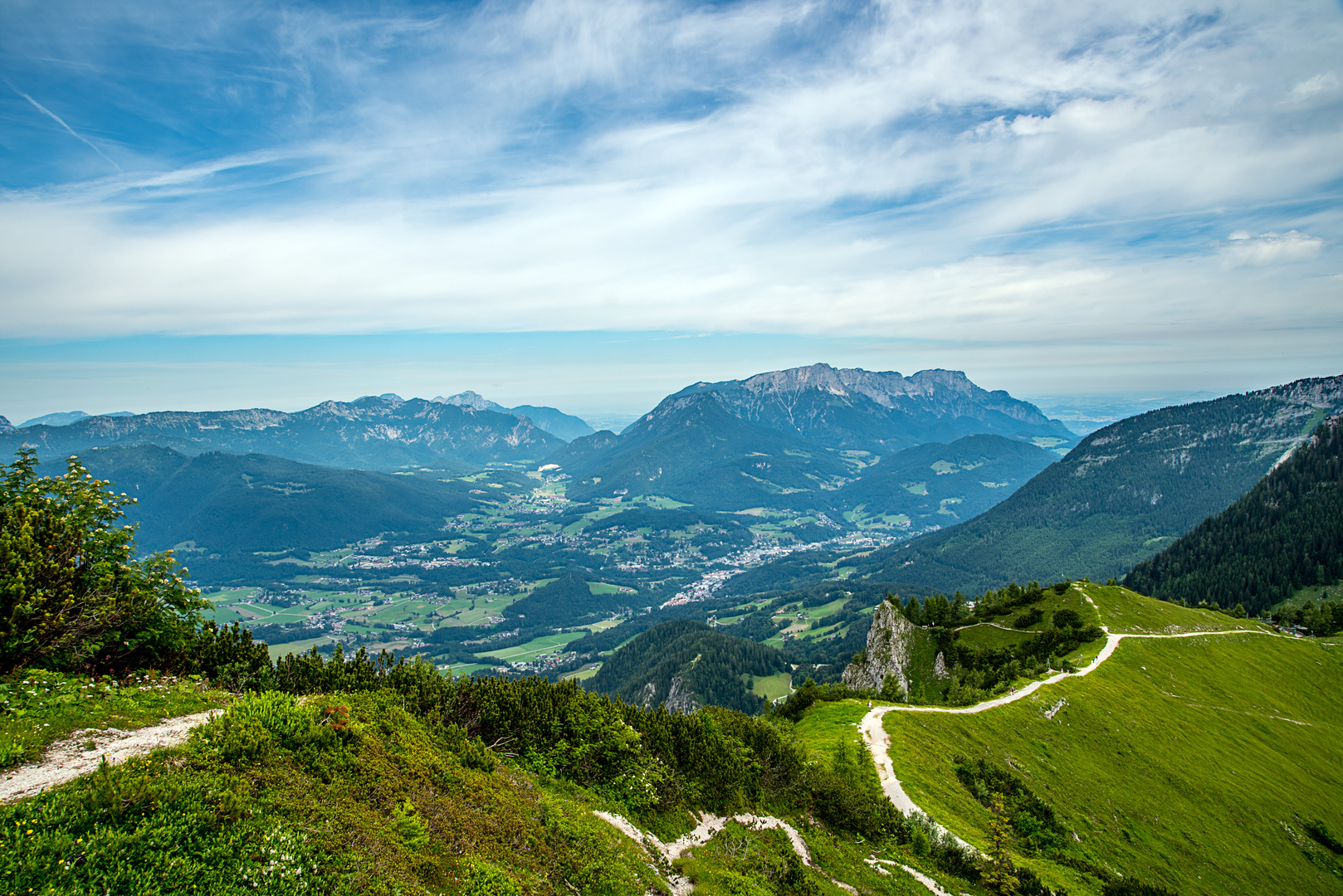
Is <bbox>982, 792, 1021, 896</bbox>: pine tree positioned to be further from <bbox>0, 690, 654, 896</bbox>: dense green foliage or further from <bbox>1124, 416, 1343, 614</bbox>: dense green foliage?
<bbox>1124, 416, 1343, 614</bbox>: dense green foliage

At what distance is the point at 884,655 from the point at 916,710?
123ft

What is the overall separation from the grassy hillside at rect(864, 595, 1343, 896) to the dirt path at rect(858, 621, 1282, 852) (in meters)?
0.91

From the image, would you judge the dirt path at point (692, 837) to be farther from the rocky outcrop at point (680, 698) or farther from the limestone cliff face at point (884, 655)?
the rocky outcrop at point (680, 698)

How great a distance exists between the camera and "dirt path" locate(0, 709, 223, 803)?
12.8 meters

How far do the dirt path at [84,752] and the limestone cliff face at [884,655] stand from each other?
82273mm

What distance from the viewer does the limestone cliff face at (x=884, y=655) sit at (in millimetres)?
84250

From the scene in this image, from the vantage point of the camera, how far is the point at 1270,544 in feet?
477

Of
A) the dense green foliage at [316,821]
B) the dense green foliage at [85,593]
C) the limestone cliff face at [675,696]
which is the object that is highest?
the dense green foliage at [85,593]

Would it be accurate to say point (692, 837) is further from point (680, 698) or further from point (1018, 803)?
point (680, 698)

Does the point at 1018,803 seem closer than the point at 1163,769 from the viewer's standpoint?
Yes

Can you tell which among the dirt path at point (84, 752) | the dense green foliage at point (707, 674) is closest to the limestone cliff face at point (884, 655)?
the dense green foliage at point (707, 674)

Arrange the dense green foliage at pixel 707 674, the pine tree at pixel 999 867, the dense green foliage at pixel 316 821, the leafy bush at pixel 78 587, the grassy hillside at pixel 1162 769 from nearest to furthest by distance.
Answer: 1. the dense green foliage at pixel 316 821
2. the leafy bush at pixel 78 587
3. the pine tree at pixel 999 867
4. the grassy hillside at pixel 1162 769
5. the dense green foliage at pixel 707 674

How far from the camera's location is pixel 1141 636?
78750 millimetres

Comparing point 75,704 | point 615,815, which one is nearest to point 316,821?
point 75,704
